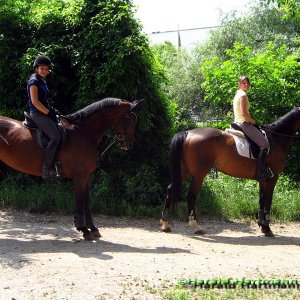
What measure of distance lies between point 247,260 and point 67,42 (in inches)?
264

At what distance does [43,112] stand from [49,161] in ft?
2.53

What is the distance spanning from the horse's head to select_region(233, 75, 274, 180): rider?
1.90 meters

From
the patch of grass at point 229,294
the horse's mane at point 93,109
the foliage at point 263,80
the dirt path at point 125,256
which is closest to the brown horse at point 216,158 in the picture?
the dirt path at point 125,256

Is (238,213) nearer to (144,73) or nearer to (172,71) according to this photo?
(144,73)

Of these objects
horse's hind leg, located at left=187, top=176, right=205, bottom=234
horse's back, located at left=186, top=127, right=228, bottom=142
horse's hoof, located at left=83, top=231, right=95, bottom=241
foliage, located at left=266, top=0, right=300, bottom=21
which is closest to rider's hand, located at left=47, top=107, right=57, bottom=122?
horse's hoof, located at left=83, top=231, right=95, bottom=241

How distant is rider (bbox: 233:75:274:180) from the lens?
818cm

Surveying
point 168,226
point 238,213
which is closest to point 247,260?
point 168,226

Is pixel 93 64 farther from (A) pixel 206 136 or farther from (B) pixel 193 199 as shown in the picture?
(B) pixel 193 199

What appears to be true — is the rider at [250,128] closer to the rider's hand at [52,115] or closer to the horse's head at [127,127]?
the horse's head at [127,127]

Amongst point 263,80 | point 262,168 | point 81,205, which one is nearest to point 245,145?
point 262,168

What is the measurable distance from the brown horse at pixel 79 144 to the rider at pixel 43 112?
177 millimetres

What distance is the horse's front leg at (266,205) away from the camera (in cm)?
845

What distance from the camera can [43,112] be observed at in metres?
7.07

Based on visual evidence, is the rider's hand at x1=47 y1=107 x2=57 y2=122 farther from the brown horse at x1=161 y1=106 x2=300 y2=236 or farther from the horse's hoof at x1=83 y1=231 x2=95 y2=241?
the brown horse at x1=161 y1=106 x2=300 y2=236
